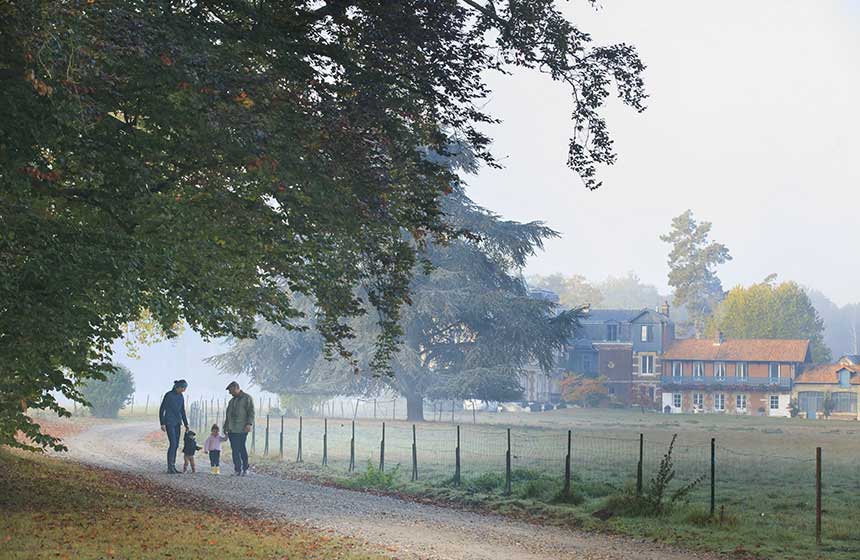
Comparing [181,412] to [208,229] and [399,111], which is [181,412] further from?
[399,111]

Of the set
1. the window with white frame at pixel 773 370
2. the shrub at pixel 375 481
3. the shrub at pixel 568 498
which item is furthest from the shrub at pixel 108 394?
the window with white frame at pixel 773 370

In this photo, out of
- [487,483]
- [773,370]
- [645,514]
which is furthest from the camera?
[773,370]

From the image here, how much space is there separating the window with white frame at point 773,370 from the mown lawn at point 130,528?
87944 millimetres

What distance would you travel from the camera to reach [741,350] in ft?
344

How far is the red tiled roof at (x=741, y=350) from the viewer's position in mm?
102375

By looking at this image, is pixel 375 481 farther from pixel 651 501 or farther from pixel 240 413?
pixel 651 501

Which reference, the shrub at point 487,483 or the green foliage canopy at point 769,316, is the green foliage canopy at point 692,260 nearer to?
the green foliage canopy at point 769,316

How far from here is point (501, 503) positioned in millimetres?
21594

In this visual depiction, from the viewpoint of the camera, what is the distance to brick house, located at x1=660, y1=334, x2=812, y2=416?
102312 mm

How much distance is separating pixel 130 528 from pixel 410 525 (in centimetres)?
433

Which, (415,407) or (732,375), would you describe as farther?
(732,375)

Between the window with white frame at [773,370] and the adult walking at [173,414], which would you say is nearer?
the adult walking at [173,414]

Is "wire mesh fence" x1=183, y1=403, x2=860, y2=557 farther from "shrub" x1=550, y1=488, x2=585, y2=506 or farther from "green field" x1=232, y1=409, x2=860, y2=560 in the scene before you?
"shrub" x1=550, y1=488, x2=585, y2=506

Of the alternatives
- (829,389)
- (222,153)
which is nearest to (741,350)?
(829,389)
